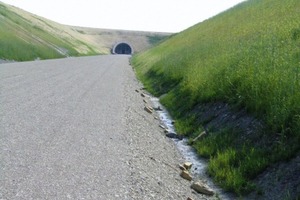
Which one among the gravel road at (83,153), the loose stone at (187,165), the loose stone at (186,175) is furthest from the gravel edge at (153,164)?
the loose stone at (187,165)

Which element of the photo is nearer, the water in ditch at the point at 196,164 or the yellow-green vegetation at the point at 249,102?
the water in ditch at the point at 196,164

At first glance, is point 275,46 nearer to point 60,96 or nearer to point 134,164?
point 134,164

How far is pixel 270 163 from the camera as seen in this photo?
7.56 meters

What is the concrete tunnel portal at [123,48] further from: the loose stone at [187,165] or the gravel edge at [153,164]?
the loose stone at [187,165]

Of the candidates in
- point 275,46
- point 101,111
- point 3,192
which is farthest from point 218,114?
point 3,192

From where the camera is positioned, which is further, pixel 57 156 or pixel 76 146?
pixel 76 146

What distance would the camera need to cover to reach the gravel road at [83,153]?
22.0 feet

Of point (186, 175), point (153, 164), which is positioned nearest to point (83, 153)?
point (153, 164)

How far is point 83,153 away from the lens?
8.62 metres

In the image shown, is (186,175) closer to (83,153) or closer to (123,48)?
(83,153)

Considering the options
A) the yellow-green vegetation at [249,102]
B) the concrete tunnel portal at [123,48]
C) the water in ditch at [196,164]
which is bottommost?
the concrete tunnel portal at [123,48]

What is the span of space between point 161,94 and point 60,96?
6.06 metres

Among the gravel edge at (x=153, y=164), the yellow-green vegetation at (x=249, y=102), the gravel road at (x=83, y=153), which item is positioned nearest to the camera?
the gravel road at (x=83, y=153)

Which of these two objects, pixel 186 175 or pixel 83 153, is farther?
pixel 83 153
